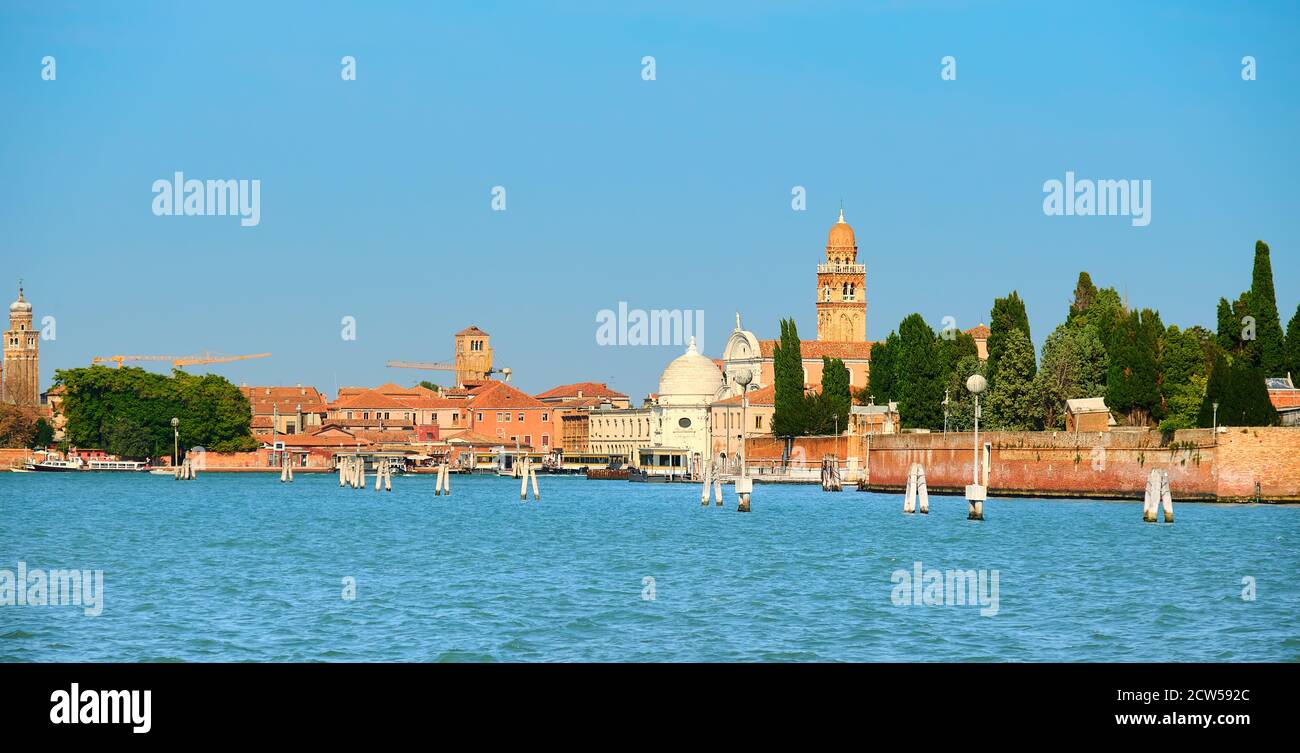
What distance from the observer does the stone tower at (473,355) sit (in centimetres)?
17412

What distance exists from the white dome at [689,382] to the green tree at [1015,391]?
62.3 metres

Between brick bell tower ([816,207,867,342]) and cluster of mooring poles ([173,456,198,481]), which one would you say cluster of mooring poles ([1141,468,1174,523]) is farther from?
brick bell tower ([816,207,867,342])

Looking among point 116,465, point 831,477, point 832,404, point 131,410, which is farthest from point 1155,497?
point 116,465

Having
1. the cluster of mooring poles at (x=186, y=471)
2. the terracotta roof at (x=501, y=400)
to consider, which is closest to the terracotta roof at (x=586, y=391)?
the terracotta roof at (x=501, y=400)

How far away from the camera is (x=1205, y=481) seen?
4672cm

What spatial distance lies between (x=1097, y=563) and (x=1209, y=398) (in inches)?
875

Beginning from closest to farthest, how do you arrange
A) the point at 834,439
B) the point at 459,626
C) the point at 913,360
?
the point at 459,626 → the point at 913,360 → the point at 834,439

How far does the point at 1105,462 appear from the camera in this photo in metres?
51.4

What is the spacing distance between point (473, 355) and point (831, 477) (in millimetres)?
102678

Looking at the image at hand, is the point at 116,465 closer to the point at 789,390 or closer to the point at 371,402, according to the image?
the point at 371,402

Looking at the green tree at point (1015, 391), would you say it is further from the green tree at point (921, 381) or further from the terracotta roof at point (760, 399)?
the terracotta roof at point (760, 399)

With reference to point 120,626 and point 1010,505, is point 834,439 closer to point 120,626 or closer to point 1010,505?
point 1010,505

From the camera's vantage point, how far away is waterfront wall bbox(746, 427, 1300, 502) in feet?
150
